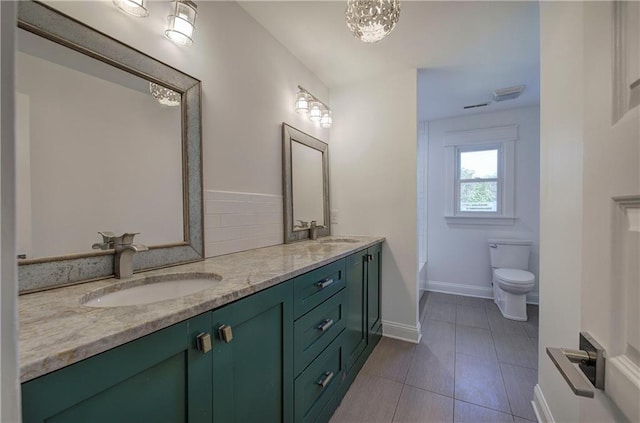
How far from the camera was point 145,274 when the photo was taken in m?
1.07

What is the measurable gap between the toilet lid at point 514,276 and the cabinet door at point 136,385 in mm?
3051

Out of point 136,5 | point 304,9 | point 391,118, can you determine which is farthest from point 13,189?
point 391,118

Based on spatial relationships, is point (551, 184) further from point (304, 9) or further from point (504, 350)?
point (304, 9)

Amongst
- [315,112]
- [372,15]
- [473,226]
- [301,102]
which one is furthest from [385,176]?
[473,226]

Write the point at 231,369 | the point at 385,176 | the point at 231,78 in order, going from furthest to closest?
the point at 385,176
the point at 231,78
the point at 231,369

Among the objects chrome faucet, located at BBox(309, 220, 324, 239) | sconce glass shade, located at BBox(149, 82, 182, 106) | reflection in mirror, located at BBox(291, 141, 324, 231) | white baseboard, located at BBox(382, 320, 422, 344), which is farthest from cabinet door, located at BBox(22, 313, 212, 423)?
white baseboard, located at BBox(382, 320, 422, 344)

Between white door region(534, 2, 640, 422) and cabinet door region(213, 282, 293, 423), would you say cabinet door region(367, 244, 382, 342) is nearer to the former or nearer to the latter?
cabinet door region(213, 282, 293, 423)

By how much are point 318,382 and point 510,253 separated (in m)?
2.99

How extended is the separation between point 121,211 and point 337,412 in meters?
1.57

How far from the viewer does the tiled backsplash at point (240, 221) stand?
4.77 feet

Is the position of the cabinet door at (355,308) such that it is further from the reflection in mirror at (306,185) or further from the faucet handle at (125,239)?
the faucet handle at (125,239)

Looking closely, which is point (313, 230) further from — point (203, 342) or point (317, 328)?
point (203, 342)

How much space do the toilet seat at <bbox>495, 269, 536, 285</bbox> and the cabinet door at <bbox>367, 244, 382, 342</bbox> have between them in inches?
58.2

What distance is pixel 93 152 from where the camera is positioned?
3.24 feet
